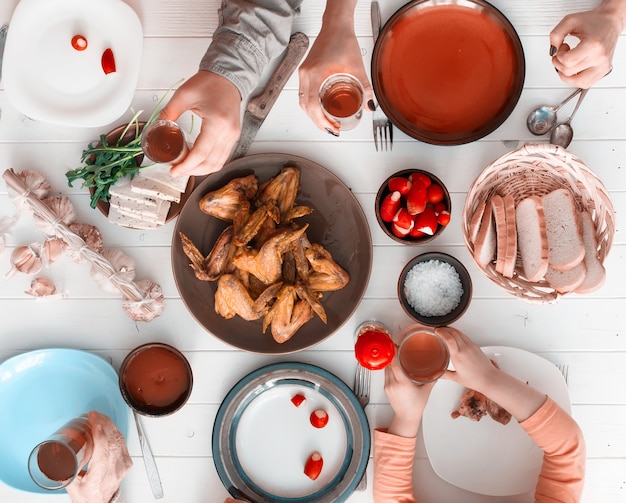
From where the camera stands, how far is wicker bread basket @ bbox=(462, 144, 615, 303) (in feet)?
4.35

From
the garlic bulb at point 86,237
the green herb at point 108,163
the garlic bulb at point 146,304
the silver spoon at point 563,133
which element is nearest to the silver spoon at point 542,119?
the silver spoon at point 563,133

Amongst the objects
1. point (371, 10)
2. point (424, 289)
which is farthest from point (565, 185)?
point (371, 10)

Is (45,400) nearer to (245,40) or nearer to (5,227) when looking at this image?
(5,227)

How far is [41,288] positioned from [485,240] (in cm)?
123

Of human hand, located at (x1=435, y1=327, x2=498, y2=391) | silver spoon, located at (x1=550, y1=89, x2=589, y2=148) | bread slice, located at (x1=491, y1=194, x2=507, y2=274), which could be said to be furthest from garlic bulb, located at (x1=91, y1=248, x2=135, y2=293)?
silver spoon, located at (x1=550, y1=89, x2=589, y2=148)

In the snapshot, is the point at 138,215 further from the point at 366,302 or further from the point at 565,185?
the point at 565,185

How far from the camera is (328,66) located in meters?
1.26

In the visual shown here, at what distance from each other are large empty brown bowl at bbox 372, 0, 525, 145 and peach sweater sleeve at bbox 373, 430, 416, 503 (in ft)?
2.68

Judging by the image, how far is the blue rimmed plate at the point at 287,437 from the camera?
59.4 inches

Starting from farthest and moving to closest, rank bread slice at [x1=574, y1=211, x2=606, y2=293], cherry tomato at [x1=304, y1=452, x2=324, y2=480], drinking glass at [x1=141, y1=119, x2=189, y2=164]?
cherry tomato at [x1=304, y1=452, x2=324, y2=480] < bread slice at [x1=574, y1=211, x2=606, y2=293] < drinking glass at [x1=141, y1=119, x2=189, y2=164]

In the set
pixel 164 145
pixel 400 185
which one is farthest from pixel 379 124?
pixel 164 145

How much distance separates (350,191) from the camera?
1.44m

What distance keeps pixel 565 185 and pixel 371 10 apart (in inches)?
27.7

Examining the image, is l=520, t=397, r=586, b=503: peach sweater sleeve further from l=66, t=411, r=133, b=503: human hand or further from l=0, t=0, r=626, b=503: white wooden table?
l=66, t=411, r=133, b=503: human hand
